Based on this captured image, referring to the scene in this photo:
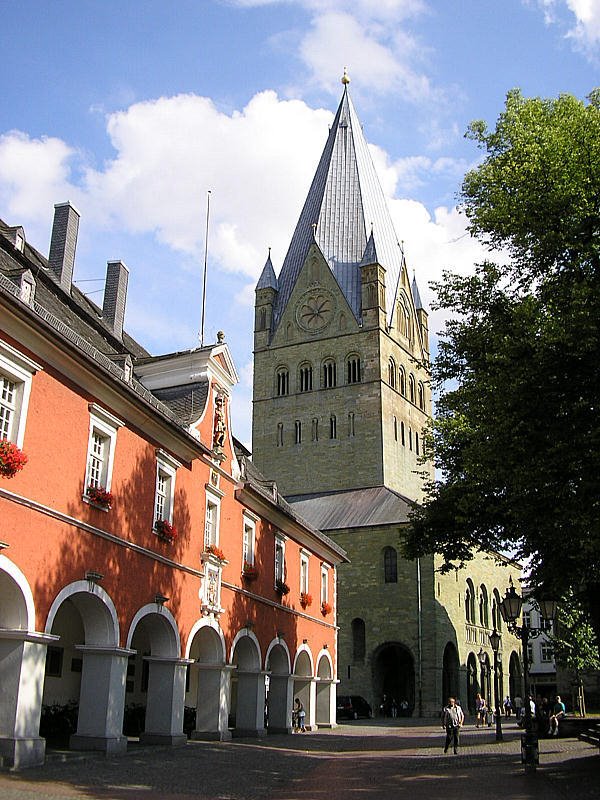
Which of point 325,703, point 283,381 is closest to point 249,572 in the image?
point 325,703

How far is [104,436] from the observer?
18109 mm

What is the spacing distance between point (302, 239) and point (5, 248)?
185 feet

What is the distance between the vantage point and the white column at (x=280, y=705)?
28688 millimetres

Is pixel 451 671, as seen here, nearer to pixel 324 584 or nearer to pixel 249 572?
pixel 324 584

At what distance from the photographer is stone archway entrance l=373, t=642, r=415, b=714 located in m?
49.9

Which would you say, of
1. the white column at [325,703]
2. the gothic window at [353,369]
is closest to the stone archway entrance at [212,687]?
the white column at [325,703]

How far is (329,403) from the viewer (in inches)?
2648

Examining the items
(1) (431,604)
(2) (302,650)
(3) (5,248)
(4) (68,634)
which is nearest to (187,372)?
(3) (5,248)

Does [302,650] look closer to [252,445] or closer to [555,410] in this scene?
[555,410]

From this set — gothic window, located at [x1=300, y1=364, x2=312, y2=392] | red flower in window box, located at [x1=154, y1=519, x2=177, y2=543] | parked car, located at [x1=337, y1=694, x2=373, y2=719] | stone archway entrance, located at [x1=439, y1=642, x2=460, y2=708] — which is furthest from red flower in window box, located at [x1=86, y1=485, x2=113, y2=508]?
gothic window, located at [x1=300, y1=364, x2=312, y2=392]

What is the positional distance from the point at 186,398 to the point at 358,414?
42971mm

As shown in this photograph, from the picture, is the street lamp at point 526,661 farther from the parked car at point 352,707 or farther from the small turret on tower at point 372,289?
the small turret on tower at point 372,289

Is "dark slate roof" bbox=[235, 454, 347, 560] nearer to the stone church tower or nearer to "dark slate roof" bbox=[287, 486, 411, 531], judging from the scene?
the stone church tower

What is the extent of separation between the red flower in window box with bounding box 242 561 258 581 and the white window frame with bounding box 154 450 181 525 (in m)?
5.45
